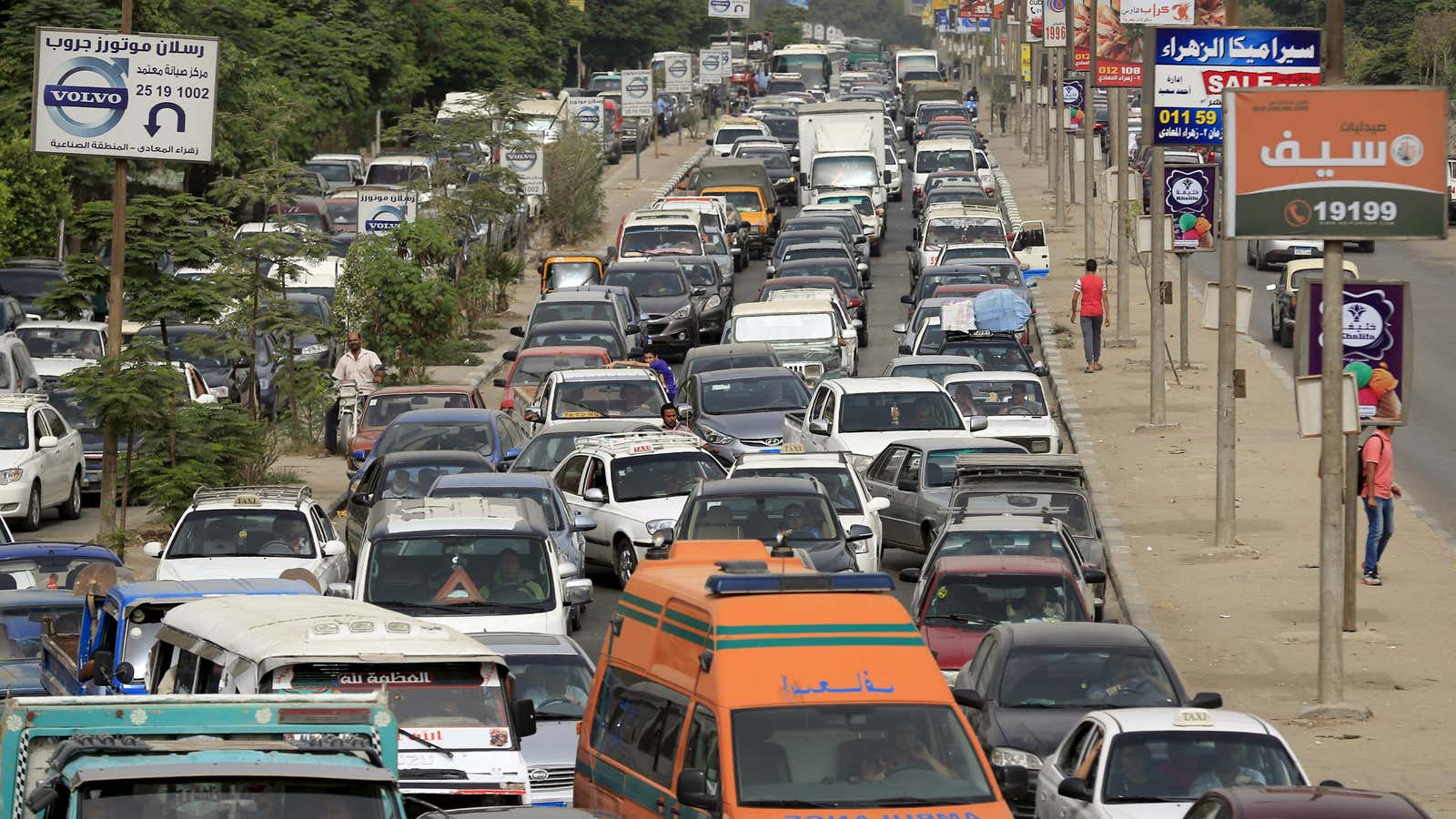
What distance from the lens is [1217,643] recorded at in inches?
806

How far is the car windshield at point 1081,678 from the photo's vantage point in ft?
50.7

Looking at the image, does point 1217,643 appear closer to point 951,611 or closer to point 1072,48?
point 951,611

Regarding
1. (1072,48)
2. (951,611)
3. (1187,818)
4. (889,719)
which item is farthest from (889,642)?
(1072,48)

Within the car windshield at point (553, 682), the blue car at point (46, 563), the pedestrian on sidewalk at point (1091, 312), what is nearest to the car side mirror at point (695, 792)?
the car windshield at point (553, 682)

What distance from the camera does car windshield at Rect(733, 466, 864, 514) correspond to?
918 inches

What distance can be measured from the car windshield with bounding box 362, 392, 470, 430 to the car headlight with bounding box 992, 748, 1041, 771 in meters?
15.8

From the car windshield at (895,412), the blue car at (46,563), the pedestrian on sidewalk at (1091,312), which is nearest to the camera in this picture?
the blue car at (46,563)

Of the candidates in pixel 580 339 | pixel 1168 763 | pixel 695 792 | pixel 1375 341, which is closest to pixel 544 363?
pixel 580 339

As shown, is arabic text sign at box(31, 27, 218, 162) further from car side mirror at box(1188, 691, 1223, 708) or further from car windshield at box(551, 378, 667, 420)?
car side mirror at box(1188, 691, 1223, 708)

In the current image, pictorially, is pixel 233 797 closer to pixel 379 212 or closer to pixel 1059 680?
pixel 1059 680

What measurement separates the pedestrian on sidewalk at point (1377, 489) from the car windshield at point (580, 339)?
595 inches

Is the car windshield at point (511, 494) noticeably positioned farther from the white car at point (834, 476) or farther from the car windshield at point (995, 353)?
the car windshield at point (995, 353)

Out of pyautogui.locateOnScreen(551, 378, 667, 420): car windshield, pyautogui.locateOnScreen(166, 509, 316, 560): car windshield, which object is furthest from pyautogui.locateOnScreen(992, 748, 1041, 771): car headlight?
pyautogui.locateOnScreen(551, 378, 667, 420): car windshield

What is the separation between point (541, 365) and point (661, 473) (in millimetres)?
9209
